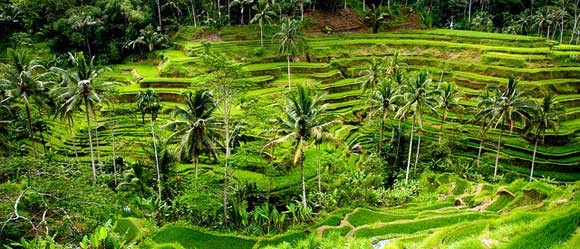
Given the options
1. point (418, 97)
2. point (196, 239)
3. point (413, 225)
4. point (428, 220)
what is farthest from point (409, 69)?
point (196, 239)

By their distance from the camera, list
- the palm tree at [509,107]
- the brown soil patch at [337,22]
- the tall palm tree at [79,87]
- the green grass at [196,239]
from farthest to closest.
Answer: the brown soil patch at [337,22], the palm tree at [509,107], the tall palm tree at [79,87], the green grass at [196,239]

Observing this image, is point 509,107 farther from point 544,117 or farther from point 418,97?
point 418,97

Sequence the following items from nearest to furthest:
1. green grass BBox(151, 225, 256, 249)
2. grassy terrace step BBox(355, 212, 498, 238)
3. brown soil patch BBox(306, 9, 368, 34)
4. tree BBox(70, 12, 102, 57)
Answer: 1. grassy terrace step BBox(355, 212, 498, 238)
2. green grass BBox(151, 225, 256, 249)
3. tree BBox(70, 12, 102, 57)
4. brown soil patch BBox(306, 9, 368, 34)

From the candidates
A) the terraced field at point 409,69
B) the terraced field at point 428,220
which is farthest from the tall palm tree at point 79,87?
the terraced field at point 428,220

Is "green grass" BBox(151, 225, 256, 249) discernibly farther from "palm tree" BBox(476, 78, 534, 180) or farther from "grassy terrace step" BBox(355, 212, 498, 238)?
"palm tree" BBox(476, 78, 534, 180)

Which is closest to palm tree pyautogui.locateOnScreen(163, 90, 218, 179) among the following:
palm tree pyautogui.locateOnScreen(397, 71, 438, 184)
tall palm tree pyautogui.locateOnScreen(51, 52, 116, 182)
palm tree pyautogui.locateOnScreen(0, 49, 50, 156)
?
tall palm tree pyautogui.locateOnScreen(51, 52, 116, 182)

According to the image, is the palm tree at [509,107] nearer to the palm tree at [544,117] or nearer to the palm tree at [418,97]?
the palm tree at [544,117]
